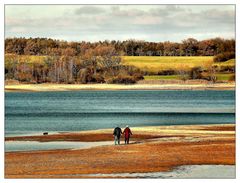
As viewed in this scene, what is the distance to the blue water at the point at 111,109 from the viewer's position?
40.3 meters

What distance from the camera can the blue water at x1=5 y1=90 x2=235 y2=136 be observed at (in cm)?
4034

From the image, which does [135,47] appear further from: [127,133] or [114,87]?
[127,133]

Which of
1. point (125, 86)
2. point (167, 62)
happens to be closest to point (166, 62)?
point (167, 62)

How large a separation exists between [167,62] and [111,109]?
3807 mm

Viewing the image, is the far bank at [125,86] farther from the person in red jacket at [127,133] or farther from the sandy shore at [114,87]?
the person in red jacket at [127,133]

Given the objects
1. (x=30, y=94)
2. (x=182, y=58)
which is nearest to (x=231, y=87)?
(x=182, y=58)

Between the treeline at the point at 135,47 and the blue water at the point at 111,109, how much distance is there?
206 cm

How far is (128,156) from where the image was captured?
3488 cm

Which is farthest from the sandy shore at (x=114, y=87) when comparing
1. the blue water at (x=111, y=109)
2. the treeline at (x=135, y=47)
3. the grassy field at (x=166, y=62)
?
the treeline at (x=135, y=47)

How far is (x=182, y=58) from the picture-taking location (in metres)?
40.6

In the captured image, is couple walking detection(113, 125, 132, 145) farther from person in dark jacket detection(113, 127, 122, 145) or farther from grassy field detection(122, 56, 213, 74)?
grassy field detection(122, 56, 213, 74)
